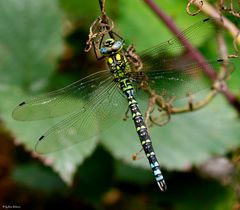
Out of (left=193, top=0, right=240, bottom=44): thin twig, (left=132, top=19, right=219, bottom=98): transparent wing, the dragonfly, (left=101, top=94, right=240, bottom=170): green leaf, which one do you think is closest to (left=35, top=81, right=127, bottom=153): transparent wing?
the dragonfly

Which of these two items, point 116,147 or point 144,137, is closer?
point 144,137

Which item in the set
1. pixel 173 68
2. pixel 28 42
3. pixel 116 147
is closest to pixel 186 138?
pixel 116 147

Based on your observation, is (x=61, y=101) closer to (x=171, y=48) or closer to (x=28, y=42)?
(x=171, y=48)

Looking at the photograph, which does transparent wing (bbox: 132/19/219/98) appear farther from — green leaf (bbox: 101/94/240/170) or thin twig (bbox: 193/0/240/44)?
green leaf (bbox: 101/94/240/170)

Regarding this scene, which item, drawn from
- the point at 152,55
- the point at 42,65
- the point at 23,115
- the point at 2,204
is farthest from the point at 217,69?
the point at 2,204

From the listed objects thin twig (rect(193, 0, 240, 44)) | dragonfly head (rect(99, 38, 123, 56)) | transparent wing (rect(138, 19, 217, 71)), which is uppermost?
thin twig (rect(193, 0, 240, 44))

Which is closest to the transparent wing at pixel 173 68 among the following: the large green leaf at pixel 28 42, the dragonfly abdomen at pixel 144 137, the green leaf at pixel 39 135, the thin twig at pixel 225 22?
the dragonfly abdomen at pixel 144 137
